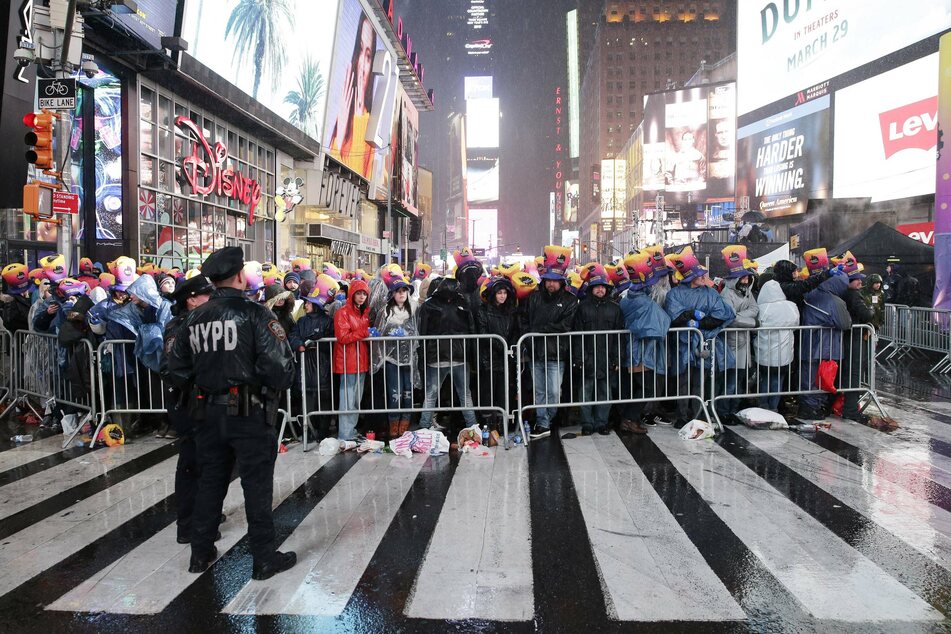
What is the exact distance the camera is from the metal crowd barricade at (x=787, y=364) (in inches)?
312

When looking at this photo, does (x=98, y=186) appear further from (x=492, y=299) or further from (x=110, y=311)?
(x=492, y=299)

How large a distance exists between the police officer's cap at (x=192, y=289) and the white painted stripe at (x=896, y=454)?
6007 mm

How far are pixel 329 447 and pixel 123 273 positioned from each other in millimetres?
3136

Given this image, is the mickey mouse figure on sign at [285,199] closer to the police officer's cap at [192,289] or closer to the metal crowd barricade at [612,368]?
the metal crowd barricade at [612,368]

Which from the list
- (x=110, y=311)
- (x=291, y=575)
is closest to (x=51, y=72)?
(x=110, y=311)

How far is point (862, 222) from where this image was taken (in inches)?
1141

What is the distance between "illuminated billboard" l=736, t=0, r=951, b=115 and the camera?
27875mm

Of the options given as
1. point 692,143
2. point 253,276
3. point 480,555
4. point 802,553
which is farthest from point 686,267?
point 692,143

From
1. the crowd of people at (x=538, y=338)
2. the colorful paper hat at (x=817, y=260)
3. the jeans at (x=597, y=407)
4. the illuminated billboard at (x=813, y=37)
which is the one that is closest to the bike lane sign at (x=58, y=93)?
the crowd of people at (x=538, y=338)

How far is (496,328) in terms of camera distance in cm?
780

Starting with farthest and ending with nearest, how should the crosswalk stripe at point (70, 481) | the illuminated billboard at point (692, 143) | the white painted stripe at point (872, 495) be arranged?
the illuminated billboard at point (692, 143) < the crosswalk stripe at point (70, 481) < the white painted stripe at point (872, 495)

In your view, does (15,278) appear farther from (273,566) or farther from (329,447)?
(273,566)

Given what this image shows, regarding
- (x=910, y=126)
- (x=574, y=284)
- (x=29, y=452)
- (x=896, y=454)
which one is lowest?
(x=29, y=452)

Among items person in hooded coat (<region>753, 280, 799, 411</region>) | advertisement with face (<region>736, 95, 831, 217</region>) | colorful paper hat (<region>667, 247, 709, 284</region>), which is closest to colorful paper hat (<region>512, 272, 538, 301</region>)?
colorful paper hat (<region>667, 247, 709, 284</region>)
